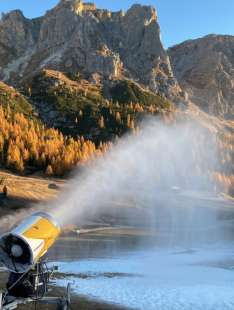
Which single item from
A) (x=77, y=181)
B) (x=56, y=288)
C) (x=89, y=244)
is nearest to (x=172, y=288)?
(x=56, y=288)

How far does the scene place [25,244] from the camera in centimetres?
1734

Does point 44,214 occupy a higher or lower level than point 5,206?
higher

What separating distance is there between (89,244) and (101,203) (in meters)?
65.8

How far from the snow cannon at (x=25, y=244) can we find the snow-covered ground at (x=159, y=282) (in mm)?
10627

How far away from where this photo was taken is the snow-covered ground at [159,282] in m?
27.9

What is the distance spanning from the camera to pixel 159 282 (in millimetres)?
35000

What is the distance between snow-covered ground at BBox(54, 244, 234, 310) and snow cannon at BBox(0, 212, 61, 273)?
10627 millimetres

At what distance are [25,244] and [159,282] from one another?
768 inches

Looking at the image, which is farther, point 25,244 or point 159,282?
point 159,282

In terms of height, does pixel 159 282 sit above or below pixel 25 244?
below

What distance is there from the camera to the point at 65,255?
58.4 metres

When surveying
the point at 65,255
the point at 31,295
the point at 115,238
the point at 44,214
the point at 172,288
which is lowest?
the point at 115,238

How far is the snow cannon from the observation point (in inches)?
684

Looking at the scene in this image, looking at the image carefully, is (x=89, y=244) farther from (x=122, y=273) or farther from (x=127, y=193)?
(x=127, y=193)
